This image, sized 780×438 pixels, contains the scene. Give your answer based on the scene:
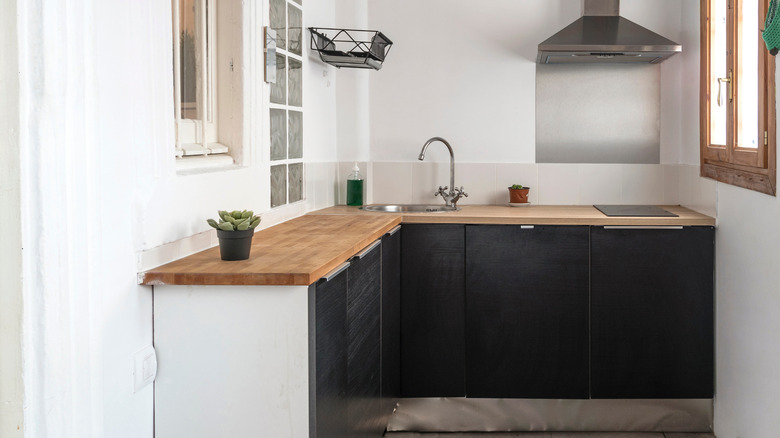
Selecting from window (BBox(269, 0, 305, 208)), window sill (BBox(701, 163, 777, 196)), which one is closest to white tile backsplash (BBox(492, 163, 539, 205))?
window sill (BBox(701, 163, 777, 196))

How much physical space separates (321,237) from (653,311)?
169cm

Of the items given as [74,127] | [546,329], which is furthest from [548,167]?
[74,127]

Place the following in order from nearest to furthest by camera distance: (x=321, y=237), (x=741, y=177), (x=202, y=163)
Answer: (x=202, y=163), (x=321, y=237), (x=741, y=177)

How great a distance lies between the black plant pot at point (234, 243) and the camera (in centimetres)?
222

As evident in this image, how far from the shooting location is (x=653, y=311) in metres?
3.66

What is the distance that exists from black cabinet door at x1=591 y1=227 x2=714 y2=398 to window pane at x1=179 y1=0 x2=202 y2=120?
1912 millimetres

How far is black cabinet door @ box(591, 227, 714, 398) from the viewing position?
11.9 ft

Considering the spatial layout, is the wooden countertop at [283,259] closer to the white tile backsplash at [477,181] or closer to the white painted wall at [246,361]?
the white painted wall at [246,361]

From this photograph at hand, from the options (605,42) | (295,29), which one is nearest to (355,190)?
(295,29)

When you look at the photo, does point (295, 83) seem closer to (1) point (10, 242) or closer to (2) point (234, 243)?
(2) point (234, 243)

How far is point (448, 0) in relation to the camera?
174 inches

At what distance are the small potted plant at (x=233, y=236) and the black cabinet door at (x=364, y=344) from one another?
436mm

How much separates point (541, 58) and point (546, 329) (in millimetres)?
1402

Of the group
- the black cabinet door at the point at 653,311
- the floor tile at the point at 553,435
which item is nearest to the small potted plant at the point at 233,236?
the floor tile at the point at 553,435
